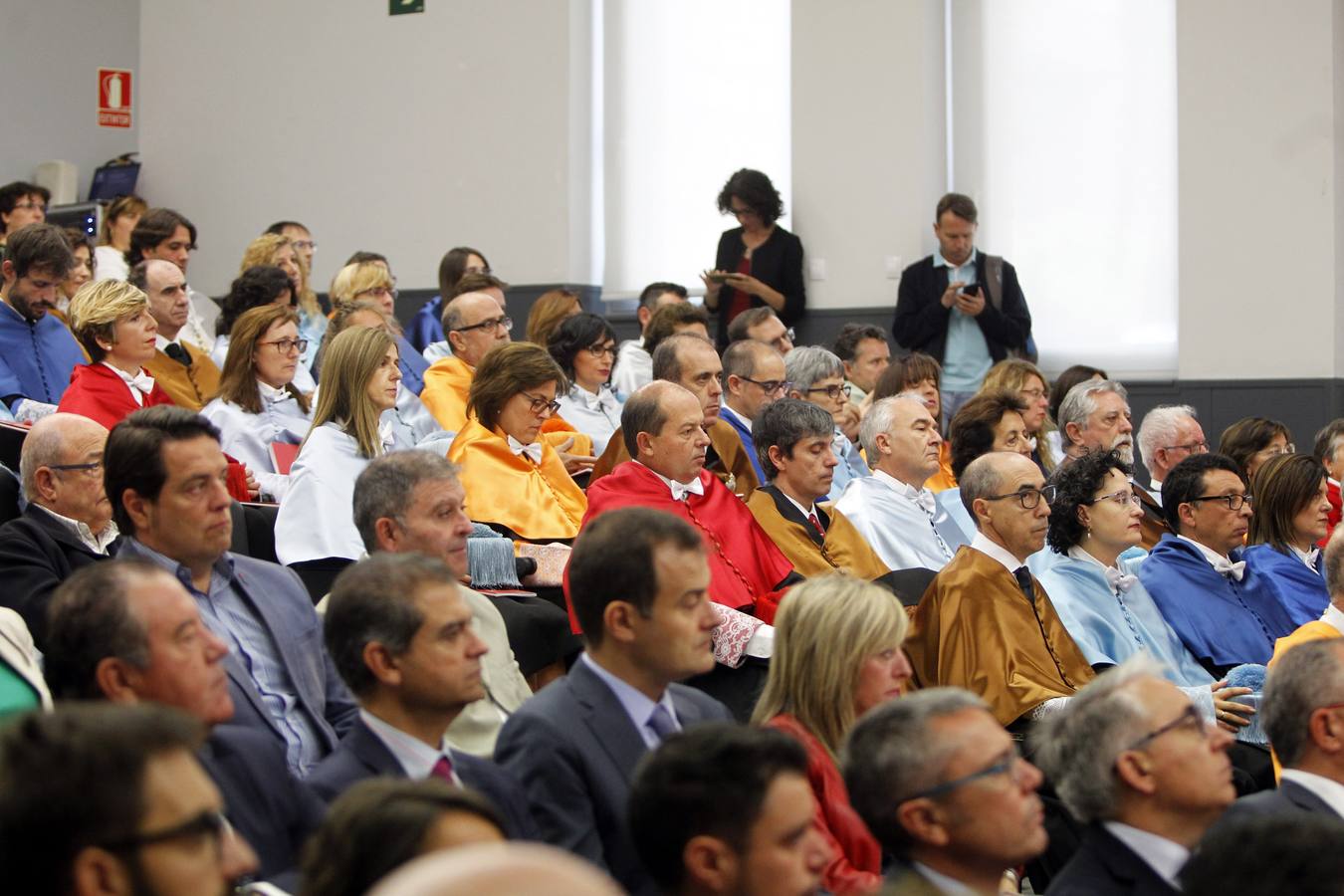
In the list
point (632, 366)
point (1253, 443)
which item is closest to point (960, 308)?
point (632, 366)

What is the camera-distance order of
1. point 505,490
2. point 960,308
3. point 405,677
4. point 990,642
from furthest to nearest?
point 960,308, point 505,490, point 990,642, point 405,677

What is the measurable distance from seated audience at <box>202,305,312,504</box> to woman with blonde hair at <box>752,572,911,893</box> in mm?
2692

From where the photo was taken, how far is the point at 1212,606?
16.0 feet

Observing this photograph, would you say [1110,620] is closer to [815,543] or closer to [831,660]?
[815,543]

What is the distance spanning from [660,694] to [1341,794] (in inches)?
49.6

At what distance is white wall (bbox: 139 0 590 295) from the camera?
33.1 ft

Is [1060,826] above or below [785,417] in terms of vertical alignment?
below

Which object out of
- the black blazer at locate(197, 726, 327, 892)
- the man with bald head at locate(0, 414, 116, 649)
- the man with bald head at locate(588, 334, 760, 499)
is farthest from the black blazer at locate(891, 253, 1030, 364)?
the black blazer at locate(197, 726, 327, 892)

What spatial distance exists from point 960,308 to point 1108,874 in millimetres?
6104

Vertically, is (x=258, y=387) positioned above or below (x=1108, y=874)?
above

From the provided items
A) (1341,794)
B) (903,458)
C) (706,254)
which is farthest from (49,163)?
(1341,794)

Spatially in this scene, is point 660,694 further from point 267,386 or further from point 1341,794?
point 267,386

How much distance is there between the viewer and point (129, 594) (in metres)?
2.55

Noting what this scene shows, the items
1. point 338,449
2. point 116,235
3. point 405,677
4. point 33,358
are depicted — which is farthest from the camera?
point 116,235
